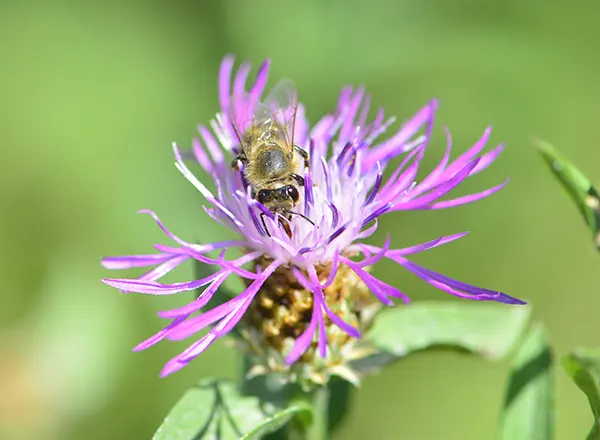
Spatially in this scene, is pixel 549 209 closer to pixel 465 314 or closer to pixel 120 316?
pixel 465 314

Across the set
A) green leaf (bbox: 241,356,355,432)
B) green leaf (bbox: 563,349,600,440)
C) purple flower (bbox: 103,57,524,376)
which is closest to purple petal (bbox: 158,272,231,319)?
purple flower (bbox: 103,57,524,376)

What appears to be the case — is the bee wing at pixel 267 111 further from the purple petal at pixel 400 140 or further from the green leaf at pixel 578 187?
the green leaf at pixel 578 187

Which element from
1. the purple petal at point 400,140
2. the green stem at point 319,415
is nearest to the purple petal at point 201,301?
the green stem at point 319,415

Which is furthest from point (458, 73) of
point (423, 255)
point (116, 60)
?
point (116, 60)

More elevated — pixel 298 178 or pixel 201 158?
pixel 201 158

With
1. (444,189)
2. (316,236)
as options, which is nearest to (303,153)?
(316,236)

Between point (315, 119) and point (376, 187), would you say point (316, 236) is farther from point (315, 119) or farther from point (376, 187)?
point (315, 119)
